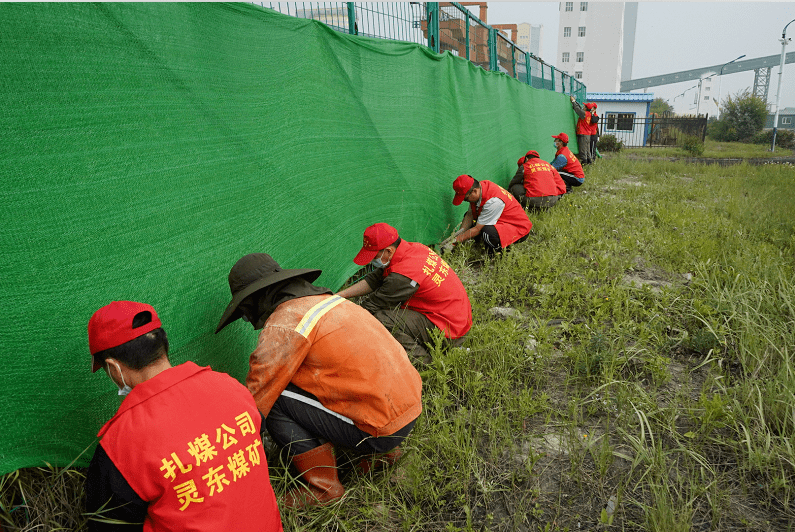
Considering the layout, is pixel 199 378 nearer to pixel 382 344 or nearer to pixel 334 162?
pixel 382 344

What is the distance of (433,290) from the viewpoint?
10.4 feet

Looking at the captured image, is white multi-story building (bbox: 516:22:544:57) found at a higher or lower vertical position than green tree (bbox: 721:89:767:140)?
higher

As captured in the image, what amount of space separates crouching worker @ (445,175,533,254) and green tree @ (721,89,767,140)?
3114cm

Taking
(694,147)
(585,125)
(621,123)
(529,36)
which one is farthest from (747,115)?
(529,36)

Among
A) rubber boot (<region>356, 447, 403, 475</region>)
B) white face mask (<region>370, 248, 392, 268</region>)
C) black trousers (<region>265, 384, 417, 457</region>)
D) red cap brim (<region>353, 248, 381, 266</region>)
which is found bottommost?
rubber boot (<region>356, 447, 403, 475</region>)

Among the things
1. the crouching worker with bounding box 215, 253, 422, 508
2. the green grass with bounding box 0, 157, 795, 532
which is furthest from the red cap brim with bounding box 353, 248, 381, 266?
the crouching worker with bounding box 215, 253, 422, 508

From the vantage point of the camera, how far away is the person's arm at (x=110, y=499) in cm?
131

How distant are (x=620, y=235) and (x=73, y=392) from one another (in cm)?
560

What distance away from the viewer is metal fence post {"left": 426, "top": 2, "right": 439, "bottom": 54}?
16.8ft

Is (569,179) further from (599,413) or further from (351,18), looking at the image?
(599,413)

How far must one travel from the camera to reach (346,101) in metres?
3.40

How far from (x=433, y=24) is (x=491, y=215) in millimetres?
2178

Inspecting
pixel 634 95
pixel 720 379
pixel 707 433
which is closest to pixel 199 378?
pixel 707 433

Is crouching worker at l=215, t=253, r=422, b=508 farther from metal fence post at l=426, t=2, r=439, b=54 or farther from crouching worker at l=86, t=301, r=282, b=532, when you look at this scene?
metal fence post at l=426, t=2, r=439, b=54
